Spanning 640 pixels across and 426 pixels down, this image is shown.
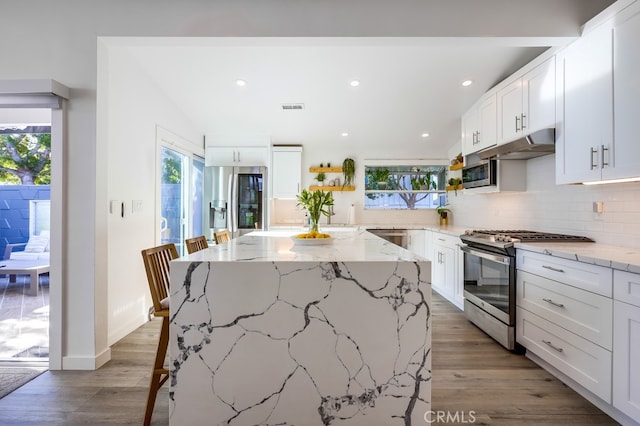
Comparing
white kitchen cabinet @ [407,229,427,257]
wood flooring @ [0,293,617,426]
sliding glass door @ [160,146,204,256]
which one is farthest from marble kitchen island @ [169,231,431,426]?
white kitchen cabinet @ [407,229,427,257]

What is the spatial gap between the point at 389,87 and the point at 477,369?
2949 mm

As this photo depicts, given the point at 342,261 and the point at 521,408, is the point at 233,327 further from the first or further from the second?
the point at 521,408

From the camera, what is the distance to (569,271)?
2125 mm

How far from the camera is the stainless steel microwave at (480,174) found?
358 centimetres

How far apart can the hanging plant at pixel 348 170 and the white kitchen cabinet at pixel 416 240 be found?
1289 mm

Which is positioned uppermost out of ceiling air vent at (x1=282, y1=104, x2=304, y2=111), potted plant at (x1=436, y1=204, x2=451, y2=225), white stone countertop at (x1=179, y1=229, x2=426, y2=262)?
ceiling air vent at (x1=282, y1=104, x2=304, y2=111)

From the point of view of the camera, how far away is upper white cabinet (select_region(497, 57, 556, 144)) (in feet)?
8.97

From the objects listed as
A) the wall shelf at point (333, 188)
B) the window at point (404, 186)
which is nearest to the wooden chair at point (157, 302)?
the wall shelf at point (333, 188)

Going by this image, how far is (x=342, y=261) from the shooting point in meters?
1.56

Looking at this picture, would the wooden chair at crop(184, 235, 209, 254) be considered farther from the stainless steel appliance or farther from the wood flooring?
the stainless steel appliance

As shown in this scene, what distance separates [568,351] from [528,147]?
1.61 metres

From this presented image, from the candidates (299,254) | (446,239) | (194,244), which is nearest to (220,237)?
(194,244)

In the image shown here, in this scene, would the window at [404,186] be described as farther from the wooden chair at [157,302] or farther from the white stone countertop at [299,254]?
the wooden chair at [157,302]

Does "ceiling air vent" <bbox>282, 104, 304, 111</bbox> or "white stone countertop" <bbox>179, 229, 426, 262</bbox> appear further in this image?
"ceiling air vent" <bbox>282, 104, 304, 111</bbox>
